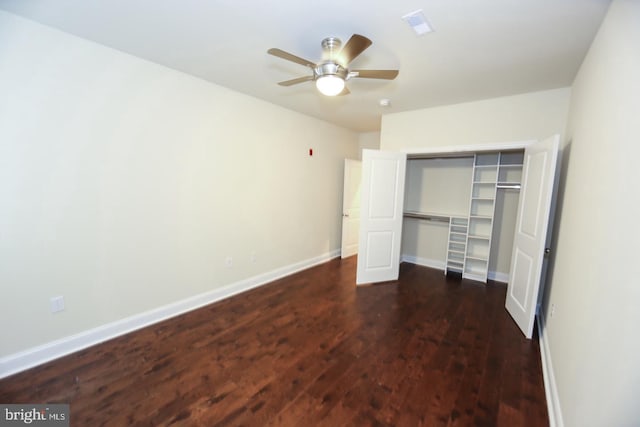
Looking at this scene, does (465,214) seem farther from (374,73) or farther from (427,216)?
(374,73)

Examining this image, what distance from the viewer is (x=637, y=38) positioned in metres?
1.23

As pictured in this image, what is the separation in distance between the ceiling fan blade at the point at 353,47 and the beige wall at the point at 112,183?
6.13 feet

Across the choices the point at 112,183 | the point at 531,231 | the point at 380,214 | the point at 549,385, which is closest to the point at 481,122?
the point at 531,231

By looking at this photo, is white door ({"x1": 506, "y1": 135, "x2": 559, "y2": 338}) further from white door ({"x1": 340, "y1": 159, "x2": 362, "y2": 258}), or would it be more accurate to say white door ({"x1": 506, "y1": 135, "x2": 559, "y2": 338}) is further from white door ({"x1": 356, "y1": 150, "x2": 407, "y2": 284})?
white door ({"x1": 340, "y1": 159, "x2": 362, "y2": 258})

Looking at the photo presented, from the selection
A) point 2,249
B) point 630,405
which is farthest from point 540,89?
point 2,249

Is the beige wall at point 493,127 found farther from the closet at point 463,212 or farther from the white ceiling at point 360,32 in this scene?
the white ceiling at point 360,32

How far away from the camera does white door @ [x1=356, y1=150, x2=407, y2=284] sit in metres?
3.86

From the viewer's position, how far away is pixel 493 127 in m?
3.42

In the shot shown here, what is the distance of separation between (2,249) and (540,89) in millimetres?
5322

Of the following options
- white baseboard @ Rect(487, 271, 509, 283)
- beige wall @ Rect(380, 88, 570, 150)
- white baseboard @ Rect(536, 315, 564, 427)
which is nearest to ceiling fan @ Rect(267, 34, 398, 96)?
beige wall @ Rect(380, 88, 570, 150)

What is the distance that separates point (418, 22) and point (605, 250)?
1.77m

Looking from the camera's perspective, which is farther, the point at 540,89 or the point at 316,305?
the point at 316,305

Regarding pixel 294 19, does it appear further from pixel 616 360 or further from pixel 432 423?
pixel 432 423

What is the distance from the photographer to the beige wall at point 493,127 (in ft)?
10.1
